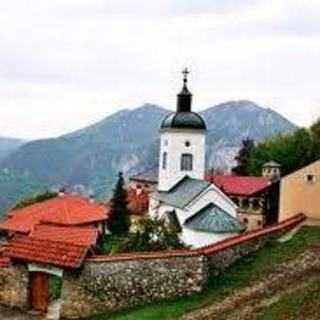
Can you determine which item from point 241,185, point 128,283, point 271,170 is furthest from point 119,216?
point 128,283

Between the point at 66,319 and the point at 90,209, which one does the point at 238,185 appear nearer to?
the point at 90,209

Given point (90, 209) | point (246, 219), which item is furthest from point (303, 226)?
point (246, 219)

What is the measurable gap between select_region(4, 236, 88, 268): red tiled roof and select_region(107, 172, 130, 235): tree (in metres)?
Result: 27.5

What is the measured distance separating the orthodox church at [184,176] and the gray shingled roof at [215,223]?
0.45 ft

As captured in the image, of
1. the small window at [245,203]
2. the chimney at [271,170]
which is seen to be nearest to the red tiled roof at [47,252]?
the small window at [245,203]

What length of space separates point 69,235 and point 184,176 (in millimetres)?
29731

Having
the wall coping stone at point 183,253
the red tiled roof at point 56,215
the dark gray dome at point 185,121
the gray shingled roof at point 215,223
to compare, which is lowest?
the red tiled roof at point 56,215

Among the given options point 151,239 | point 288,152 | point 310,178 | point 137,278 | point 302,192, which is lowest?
point 151,239

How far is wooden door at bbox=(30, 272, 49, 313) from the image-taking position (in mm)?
26078

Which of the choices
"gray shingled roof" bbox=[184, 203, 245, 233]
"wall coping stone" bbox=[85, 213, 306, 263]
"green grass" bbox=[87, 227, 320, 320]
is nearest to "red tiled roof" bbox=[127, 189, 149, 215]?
"gray shingled roof" bbox=[184, 203, 245, 233]

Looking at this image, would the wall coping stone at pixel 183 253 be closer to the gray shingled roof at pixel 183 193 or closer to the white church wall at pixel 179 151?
the gray shingled roof at pixel 183 193

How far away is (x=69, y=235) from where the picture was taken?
86.2 ft

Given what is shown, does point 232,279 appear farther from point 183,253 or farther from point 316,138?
point 316,138

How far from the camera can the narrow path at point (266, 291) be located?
21.1 meters
